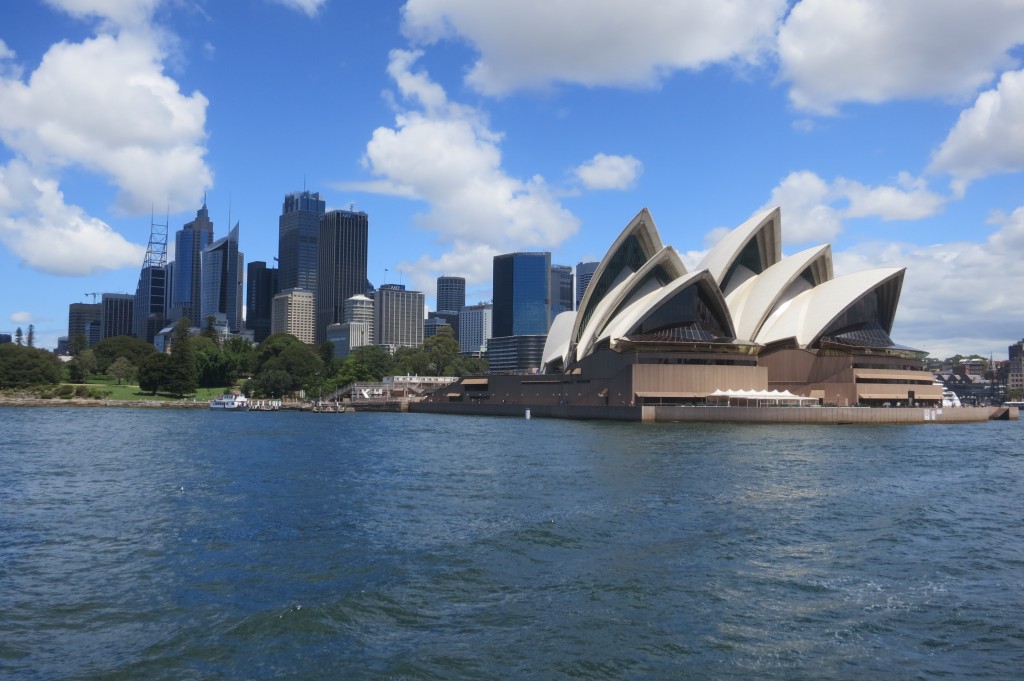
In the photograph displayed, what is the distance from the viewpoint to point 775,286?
6669 cm

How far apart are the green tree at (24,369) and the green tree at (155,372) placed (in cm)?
1037

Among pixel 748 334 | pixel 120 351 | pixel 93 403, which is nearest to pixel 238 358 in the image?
pixel 120 351

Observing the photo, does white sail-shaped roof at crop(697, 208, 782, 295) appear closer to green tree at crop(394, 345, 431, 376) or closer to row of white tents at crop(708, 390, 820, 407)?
row of white tents at crop(708, 390, 820, 407)

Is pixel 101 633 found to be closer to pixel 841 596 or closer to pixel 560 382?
pixel 841 596

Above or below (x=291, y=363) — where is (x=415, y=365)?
above

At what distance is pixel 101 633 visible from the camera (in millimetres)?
11133

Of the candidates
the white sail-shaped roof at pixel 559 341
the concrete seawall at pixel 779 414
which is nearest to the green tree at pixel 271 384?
the white sail-shaped roof at pixel 559 341

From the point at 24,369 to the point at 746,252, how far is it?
80.1 meters

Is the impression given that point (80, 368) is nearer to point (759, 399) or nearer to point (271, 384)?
point (271, 384)

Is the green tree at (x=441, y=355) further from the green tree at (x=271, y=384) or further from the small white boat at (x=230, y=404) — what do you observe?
the small white boat at (x=230, y=404)

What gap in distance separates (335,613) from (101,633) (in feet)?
10.0

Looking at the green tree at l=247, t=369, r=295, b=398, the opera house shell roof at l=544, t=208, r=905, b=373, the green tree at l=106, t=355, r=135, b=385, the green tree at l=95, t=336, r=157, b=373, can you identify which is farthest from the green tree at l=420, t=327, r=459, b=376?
the opera house shell roof at l=544, t=208, r=905, b=373

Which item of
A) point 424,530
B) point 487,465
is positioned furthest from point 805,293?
point 424,530

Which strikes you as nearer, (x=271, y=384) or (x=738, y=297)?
(x=738, y=297)
